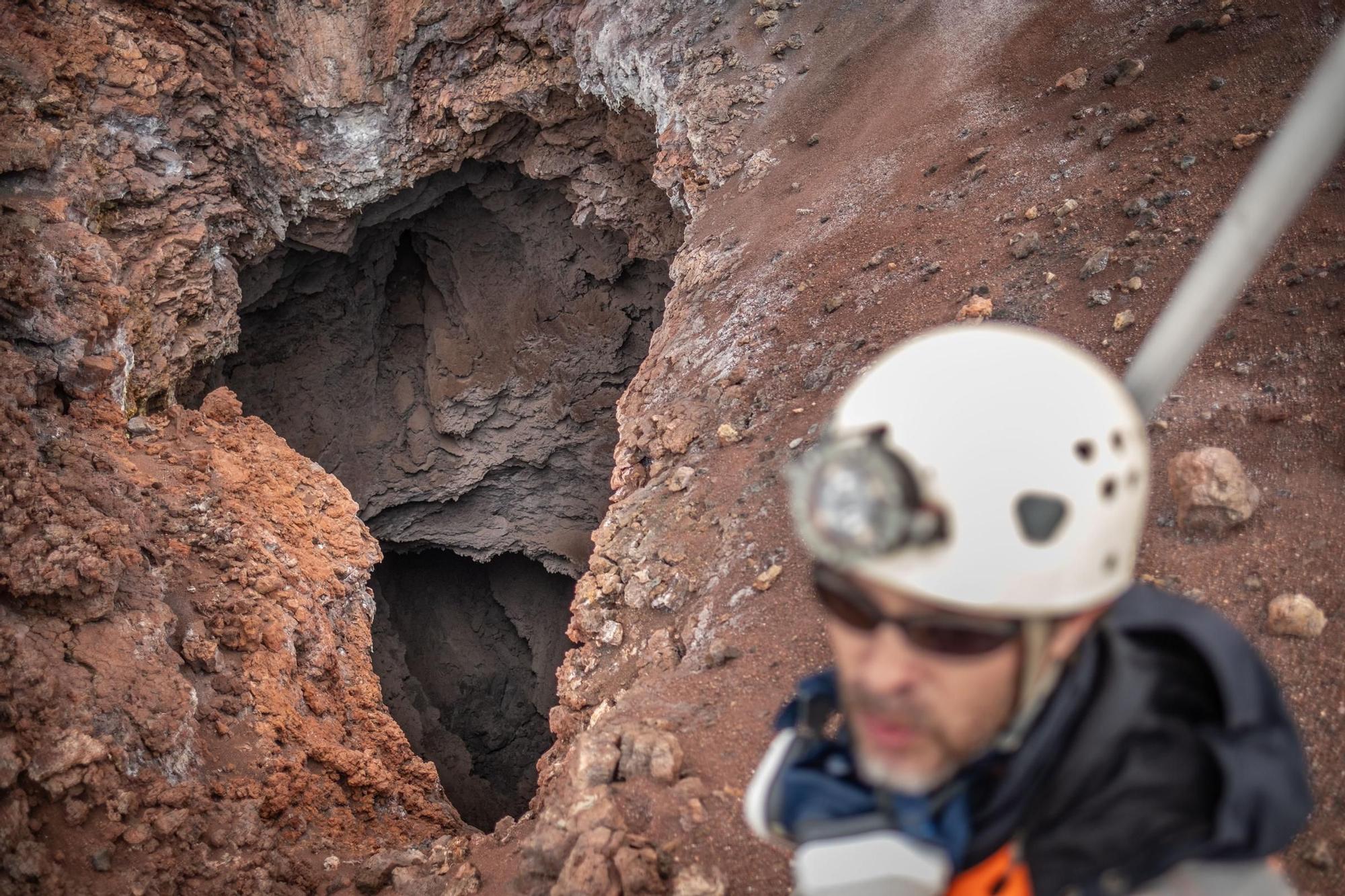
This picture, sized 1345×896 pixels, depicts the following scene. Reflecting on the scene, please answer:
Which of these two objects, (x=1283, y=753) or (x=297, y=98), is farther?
(x=297, y=98)

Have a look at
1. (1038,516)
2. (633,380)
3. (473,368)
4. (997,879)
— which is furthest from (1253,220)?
(473,368)

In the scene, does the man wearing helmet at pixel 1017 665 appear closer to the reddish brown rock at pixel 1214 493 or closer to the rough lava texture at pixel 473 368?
the reddish brown rock at pixel 1214 493

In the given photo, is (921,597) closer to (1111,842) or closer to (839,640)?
(839,640)

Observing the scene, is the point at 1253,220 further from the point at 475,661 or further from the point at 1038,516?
the point at 475,661

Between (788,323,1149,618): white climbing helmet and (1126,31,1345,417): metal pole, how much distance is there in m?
0.20

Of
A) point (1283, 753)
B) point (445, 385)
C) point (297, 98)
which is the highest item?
point (297, 98)

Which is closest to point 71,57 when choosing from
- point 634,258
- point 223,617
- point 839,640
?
point 223,617

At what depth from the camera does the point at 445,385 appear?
463 inches

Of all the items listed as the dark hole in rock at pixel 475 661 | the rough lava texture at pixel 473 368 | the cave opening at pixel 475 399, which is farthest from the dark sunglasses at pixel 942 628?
the rough lava texture at pixel 473 368

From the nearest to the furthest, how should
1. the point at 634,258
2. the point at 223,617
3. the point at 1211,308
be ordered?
the point at 1211,308, the point at 223,617, the point at 634,258

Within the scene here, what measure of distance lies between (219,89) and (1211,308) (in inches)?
363

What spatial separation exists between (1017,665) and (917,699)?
150mm

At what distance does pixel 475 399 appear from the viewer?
38.2 feet

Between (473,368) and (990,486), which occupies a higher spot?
(990,486)
